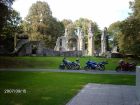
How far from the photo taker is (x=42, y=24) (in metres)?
71.4

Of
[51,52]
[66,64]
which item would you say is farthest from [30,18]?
[66,64]

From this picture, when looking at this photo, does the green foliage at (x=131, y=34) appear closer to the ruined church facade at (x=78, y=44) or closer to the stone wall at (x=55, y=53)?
the stone wall at (x=55, y=53)

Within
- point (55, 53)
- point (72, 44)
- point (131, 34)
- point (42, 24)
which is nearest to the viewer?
point (131, 34)

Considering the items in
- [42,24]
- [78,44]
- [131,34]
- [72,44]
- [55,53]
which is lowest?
[55,53]

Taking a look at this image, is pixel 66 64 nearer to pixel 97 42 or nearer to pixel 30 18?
pixel 30 18

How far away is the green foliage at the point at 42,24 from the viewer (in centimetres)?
7112

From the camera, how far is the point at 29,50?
178 ft

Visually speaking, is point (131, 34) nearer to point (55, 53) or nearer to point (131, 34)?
point (131, 34)

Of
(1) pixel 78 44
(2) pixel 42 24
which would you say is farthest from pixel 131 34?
(1) pixel 78 44

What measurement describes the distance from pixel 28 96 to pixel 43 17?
A: 63.4 meters

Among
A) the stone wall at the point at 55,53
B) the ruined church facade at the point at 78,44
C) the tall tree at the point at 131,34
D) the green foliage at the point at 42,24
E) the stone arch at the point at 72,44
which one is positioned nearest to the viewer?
the tall tree at the point at 131,34

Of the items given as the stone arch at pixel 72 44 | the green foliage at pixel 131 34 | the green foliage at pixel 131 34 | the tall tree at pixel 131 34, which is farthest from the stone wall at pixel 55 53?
the green foliage at pixel 131 34

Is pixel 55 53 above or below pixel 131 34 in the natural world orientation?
below

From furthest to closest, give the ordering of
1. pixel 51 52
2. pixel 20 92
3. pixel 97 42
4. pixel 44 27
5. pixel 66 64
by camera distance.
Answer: pixel 97 42 < pixel 44 27 < pixel 51 52 < pixel 66 64 < pixel 20 92
